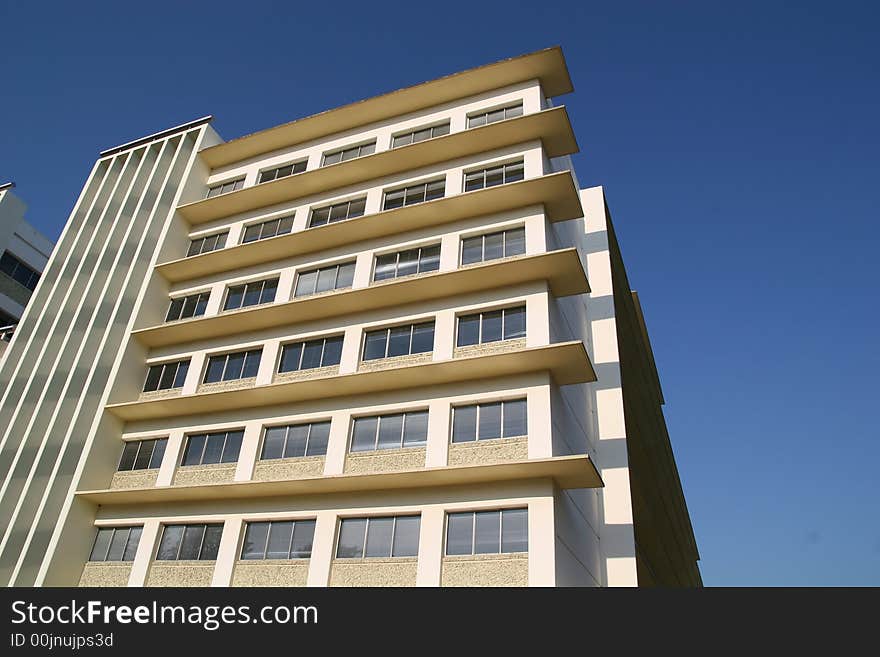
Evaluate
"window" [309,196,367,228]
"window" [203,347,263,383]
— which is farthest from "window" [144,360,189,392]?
"window" [309,196,367,228]

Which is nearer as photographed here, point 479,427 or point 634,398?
point 479,427

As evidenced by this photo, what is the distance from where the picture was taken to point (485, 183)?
27938mm

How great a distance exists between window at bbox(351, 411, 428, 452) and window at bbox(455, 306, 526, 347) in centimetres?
358

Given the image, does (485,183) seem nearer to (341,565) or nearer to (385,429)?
(385,429)

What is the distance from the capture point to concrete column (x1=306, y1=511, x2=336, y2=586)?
21.0 metres

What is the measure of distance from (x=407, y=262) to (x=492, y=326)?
5.83m

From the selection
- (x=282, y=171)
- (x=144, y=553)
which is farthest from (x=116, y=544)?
(x=282, y=171)

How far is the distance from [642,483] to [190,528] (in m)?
21.8

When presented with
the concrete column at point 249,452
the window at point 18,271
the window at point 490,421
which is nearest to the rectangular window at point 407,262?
the window at point 490,421

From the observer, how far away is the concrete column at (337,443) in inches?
913

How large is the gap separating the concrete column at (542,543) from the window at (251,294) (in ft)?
56.5
